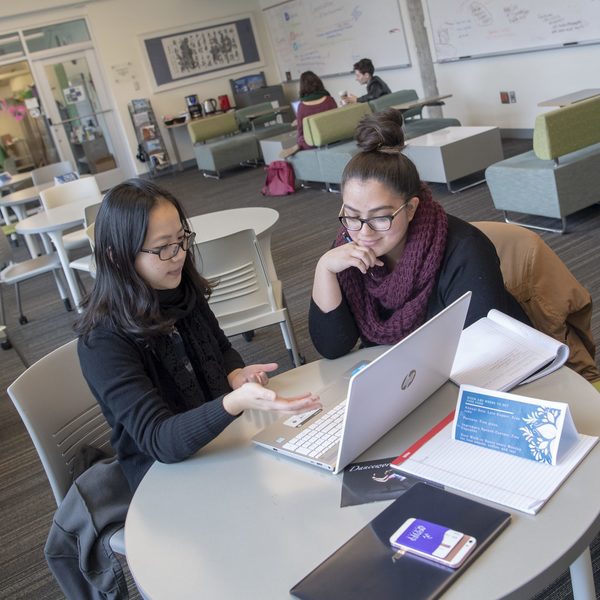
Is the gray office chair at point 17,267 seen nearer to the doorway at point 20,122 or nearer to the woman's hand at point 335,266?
the woman's hand at point 335,266

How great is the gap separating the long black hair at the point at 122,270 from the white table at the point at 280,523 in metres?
0.33

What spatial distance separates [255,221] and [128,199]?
1798 millimetres

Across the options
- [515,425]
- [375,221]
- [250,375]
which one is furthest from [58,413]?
[515,425]

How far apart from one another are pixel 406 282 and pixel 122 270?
69 centimetres

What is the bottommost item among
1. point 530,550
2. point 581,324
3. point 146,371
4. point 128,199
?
point 581,324

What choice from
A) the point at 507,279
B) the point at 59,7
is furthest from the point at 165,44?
the point at 507,279

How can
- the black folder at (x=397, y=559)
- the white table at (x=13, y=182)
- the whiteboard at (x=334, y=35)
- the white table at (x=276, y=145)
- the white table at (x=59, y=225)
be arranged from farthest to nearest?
the whiteboard at (x=334, y=35)
the white table at (x=276, y=145)
the white table at (x=13, y=182)
the white table at (x=59, y=225)
the black folder at (x=397, y=559)

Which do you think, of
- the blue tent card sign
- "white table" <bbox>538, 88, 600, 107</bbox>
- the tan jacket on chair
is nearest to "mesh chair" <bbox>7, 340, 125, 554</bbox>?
the blue tent card sign

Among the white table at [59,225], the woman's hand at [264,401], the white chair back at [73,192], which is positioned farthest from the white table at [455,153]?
the woman's hand at [264,401]

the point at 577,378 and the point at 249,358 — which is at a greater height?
the point at 577,378

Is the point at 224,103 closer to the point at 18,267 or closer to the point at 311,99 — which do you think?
the point at 311,99

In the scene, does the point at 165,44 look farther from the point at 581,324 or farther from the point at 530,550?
the point at 530,550

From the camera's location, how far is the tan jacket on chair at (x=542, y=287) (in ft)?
6.50

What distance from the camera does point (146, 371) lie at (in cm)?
166
